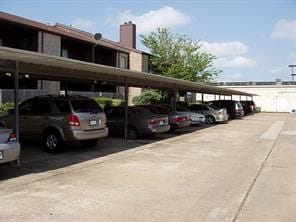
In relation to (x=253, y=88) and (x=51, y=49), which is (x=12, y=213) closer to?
(x=51, y=49)

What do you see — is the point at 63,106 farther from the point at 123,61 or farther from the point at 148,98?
the point at 123,61

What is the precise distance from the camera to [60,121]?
1215 centimetres

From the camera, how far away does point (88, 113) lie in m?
12.3

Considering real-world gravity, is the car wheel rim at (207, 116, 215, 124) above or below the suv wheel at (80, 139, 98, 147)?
above

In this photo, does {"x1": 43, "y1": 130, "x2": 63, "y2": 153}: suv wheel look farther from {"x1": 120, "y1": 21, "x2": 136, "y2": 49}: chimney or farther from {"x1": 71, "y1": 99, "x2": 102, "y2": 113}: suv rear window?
{"x1": 120, "y1": 21, "x2": 136, "y2": 49}: chimney

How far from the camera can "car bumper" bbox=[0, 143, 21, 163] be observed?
328 inches

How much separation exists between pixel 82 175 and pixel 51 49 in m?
19.4

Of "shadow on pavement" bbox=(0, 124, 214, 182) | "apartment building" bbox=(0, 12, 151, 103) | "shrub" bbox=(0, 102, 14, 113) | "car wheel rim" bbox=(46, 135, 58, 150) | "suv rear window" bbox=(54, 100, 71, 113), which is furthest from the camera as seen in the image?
"apartment building" bbox=(0, 12, 151, 103)

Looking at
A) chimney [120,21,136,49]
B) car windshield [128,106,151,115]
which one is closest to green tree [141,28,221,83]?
chimney [120,21,136,49]

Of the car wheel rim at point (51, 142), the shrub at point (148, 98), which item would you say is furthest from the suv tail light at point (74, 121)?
the shrub at point (148, 98)

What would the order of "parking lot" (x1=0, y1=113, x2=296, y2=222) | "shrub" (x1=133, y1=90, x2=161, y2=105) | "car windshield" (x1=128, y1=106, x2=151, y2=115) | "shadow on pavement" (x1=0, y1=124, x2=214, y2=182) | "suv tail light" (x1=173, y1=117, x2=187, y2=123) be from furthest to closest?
"shrub" (x1=133, y1=90, x2=161, y2=105)
"suv tail light" (x1=173, y1=117, x2=187, y2=123)
"car windshield" (x1=128, y1=106, x2=151, y2=115)
"shadow on pavement" (x1=0, y1=124, x2=214, y2=182)
"parking lot" (x1=0, y1=113, x2=296, y2=222)

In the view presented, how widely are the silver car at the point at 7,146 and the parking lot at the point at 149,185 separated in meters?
0.46

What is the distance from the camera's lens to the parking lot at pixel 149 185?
6.29 m

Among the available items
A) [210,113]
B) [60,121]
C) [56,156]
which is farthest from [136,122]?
[210,113]
